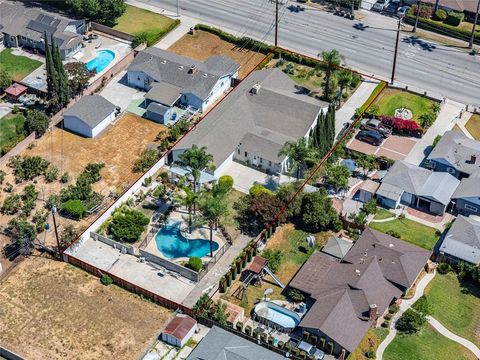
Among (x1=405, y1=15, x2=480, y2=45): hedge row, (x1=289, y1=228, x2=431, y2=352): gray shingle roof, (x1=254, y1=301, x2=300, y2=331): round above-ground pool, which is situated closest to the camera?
(x1=289, y1=228, x2=431, y2=352): gray shingle roof

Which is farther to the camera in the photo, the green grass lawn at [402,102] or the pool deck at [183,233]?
the green grass lawn at [402,102]

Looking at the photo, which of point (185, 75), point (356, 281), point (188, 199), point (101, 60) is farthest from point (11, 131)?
point (356, 281)

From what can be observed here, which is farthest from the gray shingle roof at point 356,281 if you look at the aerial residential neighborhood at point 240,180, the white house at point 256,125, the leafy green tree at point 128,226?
the leafy green tree at point 128,226

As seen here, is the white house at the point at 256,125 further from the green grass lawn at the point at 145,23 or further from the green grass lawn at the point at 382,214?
the green grass lawn at the point at 145,23

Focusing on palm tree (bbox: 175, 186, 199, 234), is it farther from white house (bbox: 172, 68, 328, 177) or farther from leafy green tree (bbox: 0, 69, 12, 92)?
leafy green tree (bbox: 0, 69, 12, 92)

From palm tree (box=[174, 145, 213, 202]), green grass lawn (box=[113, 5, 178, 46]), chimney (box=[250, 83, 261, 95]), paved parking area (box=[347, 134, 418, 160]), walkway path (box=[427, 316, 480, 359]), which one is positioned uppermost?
palm tree (box=[174, 145, 213, 202])

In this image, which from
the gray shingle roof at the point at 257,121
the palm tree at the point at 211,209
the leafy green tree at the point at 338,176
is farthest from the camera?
the gray shingle roof at the point at 257,121

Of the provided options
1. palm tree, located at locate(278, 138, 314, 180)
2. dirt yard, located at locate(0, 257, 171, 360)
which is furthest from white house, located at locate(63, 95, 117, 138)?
palm tree, located at locate(278, 138, 314, 180)
